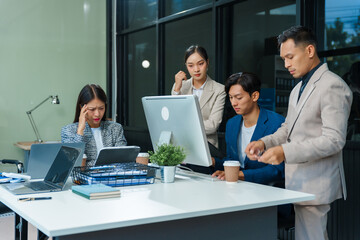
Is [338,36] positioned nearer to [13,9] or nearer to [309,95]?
[309,95]

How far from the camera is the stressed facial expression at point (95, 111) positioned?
9.89 feet

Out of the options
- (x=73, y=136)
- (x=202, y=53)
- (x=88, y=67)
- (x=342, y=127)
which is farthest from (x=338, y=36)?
(x=88, y=67)

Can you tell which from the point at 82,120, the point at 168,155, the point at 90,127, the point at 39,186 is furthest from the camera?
the point at 90,127

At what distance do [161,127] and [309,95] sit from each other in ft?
2.87

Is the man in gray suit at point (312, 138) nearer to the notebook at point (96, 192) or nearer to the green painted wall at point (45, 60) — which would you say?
the notebook at point (96, 192)

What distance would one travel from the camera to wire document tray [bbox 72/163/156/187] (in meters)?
2.15

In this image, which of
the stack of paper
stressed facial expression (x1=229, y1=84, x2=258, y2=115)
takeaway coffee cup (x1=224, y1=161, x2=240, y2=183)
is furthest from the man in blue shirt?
the stack of paper

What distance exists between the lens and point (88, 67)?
6.40m

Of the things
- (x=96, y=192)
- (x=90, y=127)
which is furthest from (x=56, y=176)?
(x=90, y=127)

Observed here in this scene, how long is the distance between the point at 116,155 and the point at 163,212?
0.89m

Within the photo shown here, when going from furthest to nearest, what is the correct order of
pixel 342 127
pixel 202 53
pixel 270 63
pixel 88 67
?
pixel 88 67 → pixel 270 63 → pixel 202 53 → pixel 342 127

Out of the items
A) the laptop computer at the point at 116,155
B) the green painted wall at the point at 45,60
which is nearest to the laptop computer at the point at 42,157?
the laptop computer at the point at 116,155

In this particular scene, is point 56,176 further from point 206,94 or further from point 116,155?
point 206,94

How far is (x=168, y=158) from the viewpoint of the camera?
90.9 inches
